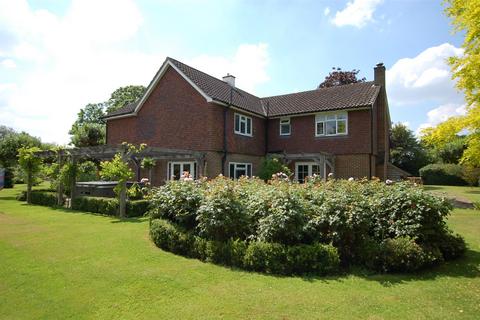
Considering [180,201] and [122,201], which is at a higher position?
[180,201]

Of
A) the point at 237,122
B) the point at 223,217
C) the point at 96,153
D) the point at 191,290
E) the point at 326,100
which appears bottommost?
the point at 191,290

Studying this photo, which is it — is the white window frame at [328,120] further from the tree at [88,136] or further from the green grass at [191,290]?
the tree at [88,136]

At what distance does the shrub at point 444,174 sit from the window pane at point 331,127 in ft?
63.6

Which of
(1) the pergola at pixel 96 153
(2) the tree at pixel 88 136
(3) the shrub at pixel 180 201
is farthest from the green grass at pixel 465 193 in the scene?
(2) the tree at pixel 88 136

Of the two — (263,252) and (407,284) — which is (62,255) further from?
(407,284)

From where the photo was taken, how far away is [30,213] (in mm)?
14008

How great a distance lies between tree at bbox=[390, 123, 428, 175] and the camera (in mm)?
38500

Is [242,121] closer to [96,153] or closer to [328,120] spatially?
[328,120]

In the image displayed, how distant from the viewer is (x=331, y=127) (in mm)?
19953

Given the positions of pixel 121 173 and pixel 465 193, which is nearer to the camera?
pixel 121 173

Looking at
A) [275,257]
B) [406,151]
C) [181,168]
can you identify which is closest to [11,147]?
[181,168]

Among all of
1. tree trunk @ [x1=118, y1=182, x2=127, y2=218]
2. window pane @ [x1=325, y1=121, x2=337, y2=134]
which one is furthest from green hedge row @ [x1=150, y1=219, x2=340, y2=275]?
window pane @ [x1=325, y1=121, x2=337, y2=134]

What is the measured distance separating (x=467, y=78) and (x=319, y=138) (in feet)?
32.0

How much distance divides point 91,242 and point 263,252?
5058mm
